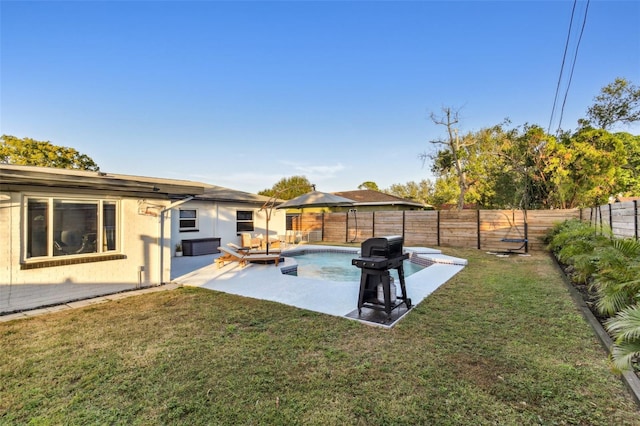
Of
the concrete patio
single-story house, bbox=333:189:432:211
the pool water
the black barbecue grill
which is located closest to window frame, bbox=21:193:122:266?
the concrete patio

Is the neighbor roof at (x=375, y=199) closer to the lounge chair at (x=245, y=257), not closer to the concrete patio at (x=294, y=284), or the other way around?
the lounge chair at (x=245, y=257)

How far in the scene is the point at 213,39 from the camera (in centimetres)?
1045

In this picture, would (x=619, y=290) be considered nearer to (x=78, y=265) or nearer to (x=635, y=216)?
(x=635, y=216)

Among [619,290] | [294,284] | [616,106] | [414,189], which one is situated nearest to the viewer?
[619,290]

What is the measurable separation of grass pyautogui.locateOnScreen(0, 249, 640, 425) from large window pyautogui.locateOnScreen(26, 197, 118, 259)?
134cm

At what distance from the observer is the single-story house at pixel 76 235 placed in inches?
195

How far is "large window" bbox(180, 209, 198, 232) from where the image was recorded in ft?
42.9

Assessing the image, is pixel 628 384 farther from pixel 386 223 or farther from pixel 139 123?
pixel 139 123

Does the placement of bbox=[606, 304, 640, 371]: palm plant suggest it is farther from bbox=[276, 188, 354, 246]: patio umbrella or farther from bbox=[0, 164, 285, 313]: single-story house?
bbox=[276, 188, 354, 246]: patio umbrella

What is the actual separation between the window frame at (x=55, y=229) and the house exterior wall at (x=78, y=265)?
3 centimetres

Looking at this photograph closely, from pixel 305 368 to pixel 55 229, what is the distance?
18.0 feet

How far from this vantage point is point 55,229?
5465mm

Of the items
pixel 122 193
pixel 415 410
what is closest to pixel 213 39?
pixel 122 193

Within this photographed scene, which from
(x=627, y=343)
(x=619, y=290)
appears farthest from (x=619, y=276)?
(x=627, y=343)
